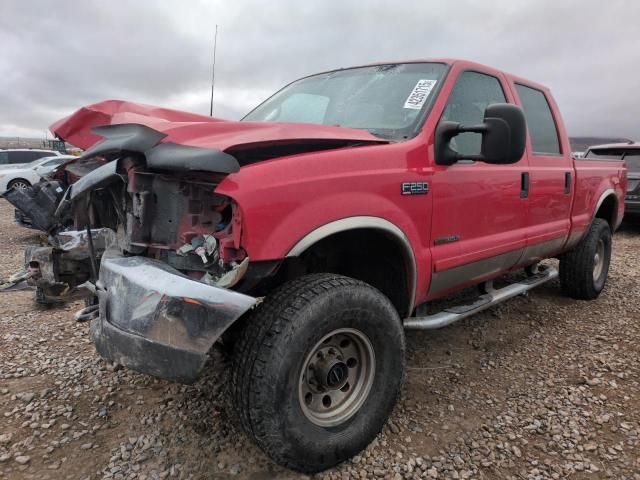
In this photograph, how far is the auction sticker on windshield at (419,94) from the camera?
283cm

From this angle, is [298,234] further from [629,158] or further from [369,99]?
[629,158]

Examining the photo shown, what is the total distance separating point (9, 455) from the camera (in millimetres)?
2340

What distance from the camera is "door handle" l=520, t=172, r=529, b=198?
3.37 metres

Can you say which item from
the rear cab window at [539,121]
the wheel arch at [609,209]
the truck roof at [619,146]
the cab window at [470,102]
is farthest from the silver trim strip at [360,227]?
the truck roof at [619,146]

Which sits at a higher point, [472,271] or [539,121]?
[539,121]

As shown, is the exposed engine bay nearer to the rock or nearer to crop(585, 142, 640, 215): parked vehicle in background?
the rock

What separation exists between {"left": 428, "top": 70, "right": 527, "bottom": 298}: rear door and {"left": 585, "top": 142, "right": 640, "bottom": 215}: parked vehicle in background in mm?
7120

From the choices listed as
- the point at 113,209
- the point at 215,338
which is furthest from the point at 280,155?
the point at 113,209

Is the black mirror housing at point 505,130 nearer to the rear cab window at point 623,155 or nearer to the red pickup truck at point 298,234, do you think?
the red pickup truck at point 298,234

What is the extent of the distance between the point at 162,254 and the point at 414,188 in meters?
1.33

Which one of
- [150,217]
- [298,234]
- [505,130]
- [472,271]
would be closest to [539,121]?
[472,271]

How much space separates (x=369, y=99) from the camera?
3061 mm

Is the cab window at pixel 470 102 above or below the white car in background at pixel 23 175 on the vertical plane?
above

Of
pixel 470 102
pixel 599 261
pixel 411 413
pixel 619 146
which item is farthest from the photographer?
pixel 619 146
